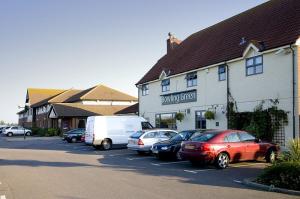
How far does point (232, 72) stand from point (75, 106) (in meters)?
36.3

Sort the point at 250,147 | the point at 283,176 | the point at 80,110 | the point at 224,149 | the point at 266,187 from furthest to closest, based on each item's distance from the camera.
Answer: the point at 80,110, the point at 250,147, the point at 224,149, the point at 283,176, the point at 266,187

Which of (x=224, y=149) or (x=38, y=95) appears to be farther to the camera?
(x=38, y=95)

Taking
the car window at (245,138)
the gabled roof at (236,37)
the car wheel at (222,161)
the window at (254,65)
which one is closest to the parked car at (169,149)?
the car window at (245,138)

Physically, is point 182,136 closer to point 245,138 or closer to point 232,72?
point 245,138

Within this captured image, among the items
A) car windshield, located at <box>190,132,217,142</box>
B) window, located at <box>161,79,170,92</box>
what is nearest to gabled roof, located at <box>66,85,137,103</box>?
window, located at <box>161,79,170,92</box>

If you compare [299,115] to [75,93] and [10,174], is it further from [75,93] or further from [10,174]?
[75,93]

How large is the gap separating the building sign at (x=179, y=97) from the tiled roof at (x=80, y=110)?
24.1 metres

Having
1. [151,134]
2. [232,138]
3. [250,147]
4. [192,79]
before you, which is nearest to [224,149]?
[232,138]

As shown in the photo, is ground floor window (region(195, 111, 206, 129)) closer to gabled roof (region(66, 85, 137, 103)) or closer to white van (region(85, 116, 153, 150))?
white van (region(85, 116, 153, 150))

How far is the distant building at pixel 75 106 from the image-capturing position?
182ft

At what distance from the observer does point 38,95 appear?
85750mm

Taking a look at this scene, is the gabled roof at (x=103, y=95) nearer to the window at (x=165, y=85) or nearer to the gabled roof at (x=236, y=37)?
the gabled roof at (x=236, y=37)

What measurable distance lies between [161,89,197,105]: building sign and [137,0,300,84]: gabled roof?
168 centimetres

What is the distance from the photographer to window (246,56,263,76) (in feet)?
74.9
